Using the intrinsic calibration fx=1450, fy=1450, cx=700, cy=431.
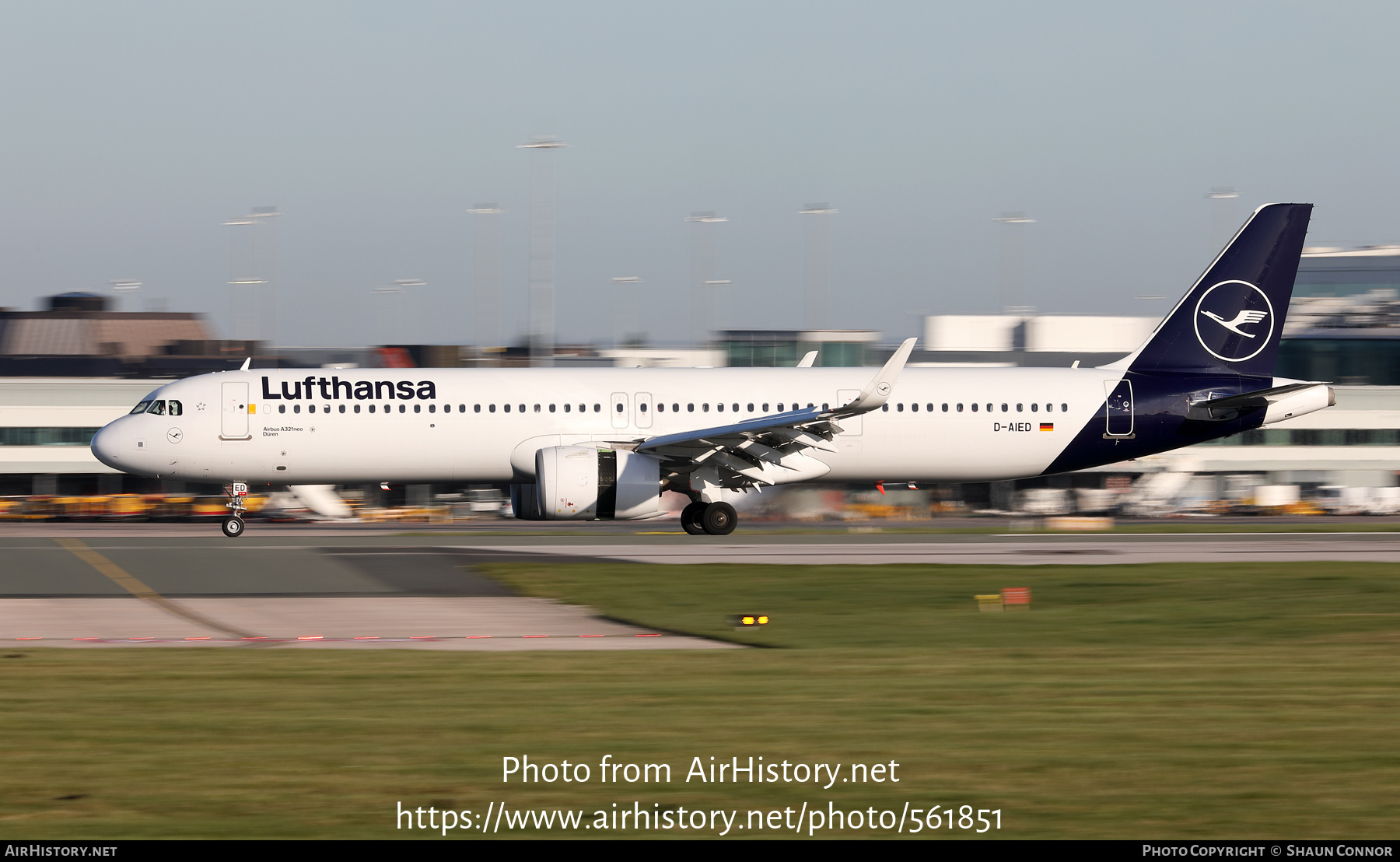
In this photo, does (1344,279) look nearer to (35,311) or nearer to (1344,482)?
(1344,482)

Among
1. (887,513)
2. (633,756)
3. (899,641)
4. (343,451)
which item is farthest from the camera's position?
(887,513)

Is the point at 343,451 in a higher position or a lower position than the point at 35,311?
lower

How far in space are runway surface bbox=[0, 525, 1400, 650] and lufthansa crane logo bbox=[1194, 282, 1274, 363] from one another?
470 cm

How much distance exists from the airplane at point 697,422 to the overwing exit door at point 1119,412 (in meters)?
0.04

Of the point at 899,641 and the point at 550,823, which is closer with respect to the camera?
the point at 550,823

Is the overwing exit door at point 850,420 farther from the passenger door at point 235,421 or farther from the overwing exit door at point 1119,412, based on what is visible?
the passenger door at point 235,421

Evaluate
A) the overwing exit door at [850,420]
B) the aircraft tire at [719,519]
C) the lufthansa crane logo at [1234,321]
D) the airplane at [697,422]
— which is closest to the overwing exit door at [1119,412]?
the airplane at [697,422]

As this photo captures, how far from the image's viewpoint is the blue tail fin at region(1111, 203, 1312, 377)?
36219 millimetres

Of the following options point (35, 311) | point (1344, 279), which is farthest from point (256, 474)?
point (1344, 279)

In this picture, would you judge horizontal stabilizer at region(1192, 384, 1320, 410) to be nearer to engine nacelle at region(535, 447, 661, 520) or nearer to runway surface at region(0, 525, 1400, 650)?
runway surface at region(0, 525, 1400, 650)

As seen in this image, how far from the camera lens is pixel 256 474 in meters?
34.0

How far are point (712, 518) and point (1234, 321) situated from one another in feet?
46.4

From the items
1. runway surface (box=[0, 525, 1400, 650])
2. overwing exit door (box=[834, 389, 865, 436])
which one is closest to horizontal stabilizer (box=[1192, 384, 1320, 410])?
runway surface (box=[0, 525, 1400, 650])

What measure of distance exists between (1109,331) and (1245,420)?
55108 mm
